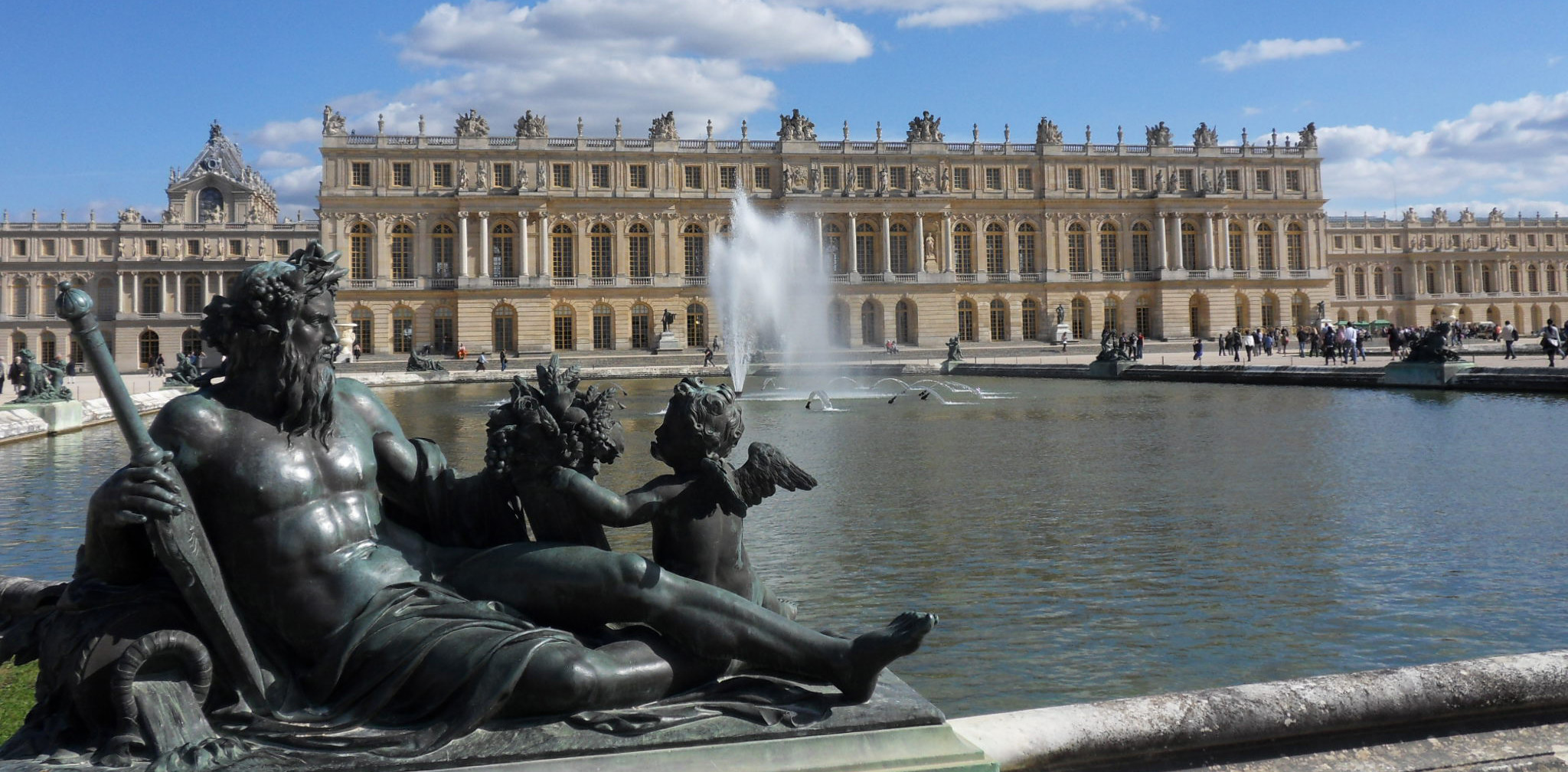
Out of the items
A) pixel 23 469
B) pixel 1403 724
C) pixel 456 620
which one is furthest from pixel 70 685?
pixel 23 469

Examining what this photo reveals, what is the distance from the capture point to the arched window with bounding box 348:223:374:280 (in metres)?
52.2

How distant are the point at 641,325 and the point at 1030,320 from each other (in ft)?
68.7

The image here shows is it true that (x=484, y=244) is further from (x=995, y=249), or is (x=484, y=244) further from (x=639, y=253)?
(x=995, y=249)

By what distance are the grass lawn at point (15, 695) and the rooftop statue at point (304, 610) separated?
1.16 metres

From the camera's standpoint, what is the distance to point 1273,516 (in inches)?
298

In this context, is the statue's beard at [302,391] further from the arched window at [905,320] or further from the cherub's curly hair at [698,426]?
the arched window at [905,320]

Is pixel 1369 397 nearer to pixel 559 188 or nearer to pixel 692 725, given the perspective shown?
pixel 692 725

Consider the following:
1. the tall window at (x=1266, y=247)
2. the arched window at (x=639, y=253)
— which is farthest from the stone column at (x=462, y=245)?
the tall window at (x=1266, y=247)

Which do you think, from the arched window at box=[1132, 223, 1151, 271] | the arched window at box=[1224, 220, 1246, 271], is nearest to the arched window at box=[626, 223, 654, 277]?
the arched window at box=[1132, 223, 1151, 271]

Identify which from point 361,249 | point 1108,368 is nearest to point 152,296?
point 361,249

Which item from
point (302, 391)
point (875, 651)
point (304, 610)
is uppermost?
point (302, 391)

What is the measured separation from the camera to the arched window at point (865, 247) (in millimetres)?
56500

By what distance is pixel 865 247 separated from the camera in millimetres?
56969

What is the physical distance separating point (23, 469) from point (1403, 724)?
12.3 metres
